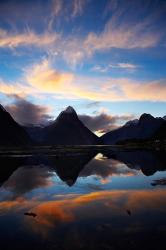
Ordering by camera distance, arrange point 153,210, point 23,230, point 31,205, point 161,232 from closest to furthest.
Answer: point 161,232 → point 23,230 → point 153,210 → point 31,205

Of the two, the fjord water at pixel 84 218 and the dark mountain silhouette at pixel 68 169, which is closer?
the fjord water at pixel 84 218

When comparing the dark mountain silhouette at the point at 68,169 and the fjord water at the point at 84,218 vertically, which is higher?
the dark mountain silhouette at the point at 68,169

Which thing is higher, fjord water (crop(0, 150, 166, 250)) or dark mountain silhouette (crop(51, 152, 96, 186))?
dark mountain silhouette (crop(51, 152, 96, 186))

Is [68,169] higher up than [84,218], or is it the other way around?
[68,169]

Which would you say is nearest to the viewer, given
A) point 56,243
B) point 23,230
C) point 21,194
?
point 56,243

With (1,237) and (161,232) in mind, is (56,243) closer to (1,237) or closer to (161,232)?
(1,237)

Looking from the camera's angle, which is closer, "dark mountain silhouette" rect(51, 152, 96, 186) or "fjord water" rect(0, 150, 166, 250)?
"fjord water" rect(0, 150, 166, 250)

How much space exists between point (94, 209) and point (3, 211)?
6035 mm

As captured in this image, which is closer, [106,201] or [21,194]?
[106,201]

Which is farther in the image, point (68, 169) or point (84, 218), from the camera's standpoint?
point (68, 169)

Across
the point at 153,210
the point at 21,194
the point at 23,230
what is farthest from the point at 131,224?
the point at 21,194

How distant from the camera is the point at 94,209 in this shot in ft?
57.3

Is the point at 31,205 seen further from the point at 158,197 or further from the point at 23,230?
the point at 158,197

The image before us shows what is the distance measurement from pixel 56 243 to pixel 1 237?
286 centimetres
